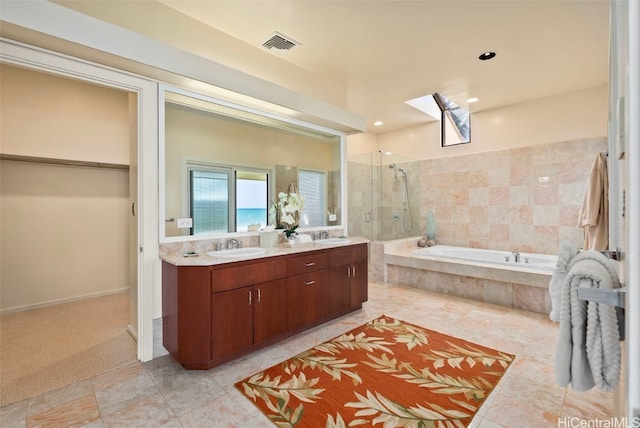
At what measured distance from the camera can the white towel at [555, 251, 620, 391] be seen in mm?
684

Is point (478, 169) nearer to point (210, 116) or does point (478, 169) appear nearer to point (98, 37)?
point (210, 116)

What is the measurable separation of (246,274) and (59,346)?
193 centimetres

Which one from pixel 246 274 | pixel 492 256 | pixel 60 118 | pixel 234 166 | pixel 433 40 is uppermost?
pixel 433 40

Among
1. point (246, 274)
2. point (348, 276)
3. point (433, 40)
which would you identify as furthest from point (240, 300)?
point (433, 40)

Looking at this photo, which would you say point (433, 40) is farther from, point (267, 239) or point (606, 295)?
point (606, 295)

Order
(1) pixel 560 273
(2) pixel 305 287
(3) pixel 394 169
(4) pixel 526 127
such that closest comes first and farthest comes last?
(1) pixel 560 273 < (2) pixel 305 287 < (4) pixel 526 127 < (3) pixel 394 169

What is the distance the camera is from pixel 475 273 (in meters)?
3.84

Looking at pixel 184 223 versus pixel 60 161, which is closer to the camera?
pixel 184 223

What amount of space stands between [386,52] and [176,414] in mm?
3556

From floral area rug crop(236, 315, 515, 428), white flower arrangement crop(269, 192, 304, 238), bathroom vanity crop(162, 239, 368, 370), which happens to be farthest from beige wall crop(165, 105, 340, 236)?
floral area rug crop(236, 315, 515, 428)

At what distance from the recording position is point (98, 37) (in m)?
1.95

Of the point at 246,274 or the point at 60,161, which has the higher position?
the point at 60,161

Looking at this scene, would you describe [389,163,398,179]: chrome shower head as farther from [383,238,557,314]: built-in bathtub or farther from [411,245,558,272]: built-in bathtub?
[411,245,558,272]: built-in bathtub

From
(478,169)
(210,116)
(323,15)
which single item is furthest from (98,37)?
(478,169)
